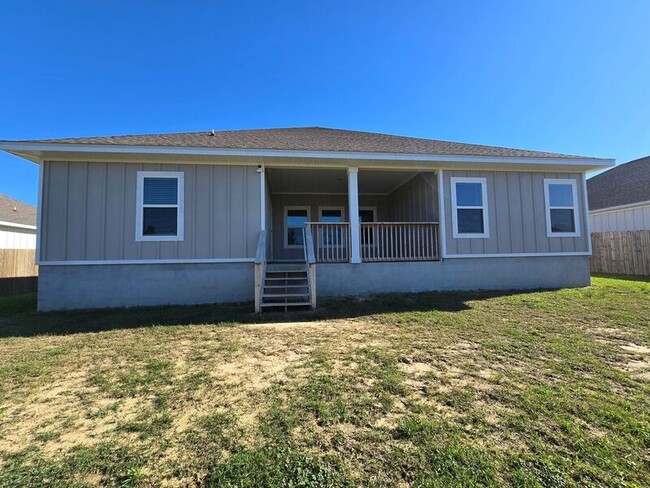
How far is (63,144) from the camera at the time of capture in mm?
6520

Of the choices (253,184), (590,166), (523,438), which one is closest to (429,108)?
(590,166)

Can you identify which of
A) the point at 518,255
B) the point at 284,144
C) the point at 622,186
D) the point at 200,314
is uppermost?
the point at 622,186

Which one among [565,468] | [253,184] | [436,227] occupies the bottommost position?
[565,468]

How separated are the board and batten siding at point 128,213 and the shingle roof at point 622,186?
15564 mm

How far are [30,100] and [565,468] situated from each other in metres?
23.6

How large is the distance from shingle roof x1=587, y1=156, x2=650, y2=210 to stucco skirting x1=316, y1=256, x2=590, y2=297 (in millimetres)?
8088

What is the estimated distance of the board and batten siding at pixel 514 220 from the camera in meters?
8.21

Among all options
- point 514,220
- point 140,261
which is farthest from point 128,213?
point 514,220

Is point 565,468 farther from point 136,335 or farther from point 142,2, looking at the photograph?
point 142,2

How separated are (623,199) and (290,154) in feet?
49.7

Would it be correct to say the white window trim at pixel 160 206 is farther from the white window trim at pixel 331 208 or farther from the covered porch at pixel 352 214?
the white window trim at pixel 331 208

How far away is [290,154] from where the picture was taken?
7.36 m

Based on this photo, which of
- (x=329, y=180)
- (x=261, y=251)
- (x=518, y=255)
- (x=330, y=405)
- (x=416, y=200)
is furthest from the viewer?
(x=329, y=180)

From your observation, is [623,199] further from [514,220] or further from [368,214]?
[368,214]
